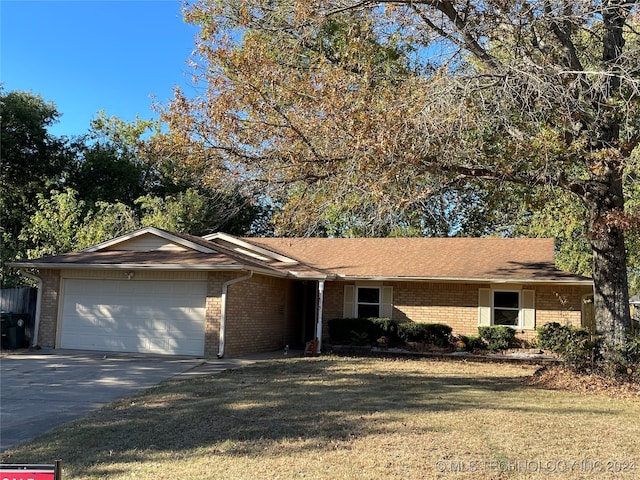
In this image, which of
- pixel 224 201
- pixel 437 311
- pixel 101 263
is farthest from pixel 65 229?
pixel 437 311

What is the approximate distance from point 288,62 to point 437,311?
1028cm

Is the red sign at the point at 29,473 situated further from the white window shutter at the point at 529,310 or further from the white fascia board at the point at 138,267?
the white window shutter at the point at 529,310

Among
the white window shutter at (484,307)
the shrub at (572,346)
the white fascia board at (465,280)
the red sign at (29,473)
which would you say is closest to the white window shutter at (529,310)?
the white fascia board at (465,280)

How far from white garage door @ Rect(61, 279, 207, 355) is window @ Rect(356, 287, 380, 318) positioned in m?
6.17

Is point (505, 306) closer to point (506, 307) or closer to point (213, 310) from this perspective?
point (506, 307)

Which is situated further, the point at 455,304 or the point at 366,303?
the point at 366,303

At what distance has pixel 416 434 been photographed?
6883 millimetres

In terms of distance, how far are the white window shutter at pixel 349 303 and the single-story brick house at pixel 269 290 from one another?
0.12 ft

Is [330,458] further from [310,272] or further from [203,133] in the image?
[310,272]

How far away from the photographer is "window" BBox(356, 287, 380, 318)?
1992cm

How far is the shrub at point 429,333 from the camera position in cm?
1839

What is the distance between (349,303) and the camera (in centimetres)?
2008

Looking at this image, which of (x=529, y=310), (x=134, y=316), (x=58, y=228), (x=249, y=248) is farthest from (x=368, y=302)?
(x=58, y=228)

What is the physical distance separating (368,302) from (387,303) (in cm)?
69
